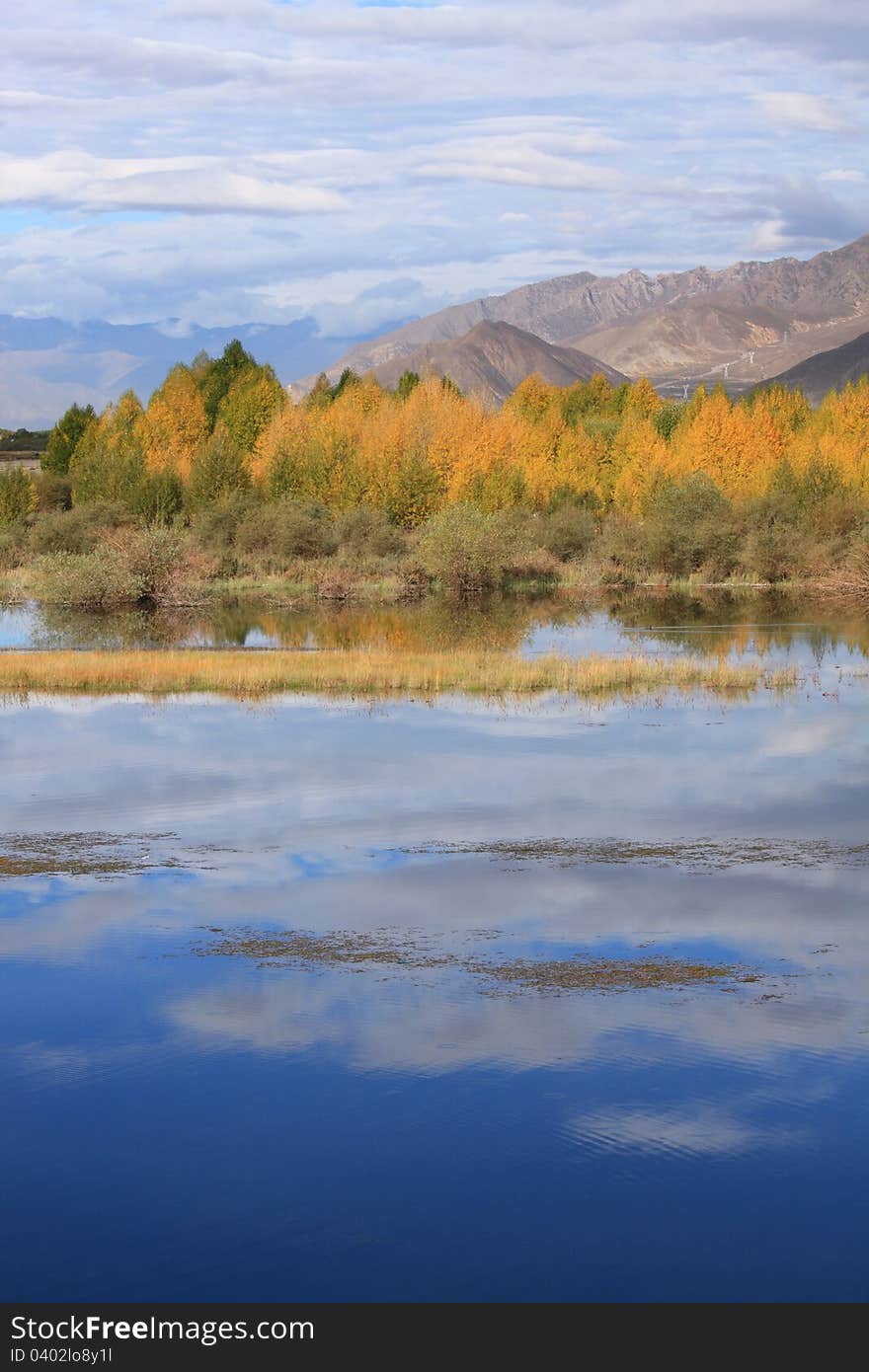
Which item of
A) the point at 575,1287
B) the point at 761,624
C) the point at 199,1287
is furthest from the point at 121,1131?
the point at 761,624

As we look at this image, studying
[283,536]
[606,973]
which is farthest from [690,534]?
[606,973]

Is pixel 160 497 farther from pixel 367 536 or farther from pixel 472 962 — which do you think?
pixel 472 962

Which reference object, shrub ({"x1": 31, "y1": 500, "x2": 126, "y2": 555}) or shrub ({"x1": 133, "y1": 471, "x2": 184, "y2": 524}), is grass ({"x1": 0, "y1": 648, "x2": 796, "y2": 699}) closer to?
shrub ({"x1": 31, "y1": 500, "x2": 126, "y2": 555})

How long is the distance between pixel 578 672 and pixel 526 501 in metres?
49.9

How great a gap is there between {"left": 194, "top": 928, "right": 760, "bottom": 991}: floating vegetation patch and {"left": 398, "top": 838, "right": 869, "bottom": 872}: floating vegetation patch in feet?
9.95

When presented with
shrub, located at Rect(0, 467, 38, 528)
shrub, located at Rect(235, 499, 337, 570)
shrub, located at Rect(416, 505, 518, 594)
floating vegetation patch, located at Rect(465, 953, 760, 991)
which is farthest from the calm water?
shrub, located at Rect(0, 467, 38, 528)

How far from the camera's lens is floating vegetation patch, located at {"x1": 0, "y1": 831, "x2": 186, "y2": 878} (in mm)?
15461

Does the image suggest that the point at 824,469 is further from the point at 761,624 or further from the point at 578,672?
the point at 578,672

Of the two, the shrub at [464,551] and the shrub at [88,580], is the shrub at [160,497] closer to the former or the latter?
the shrub at [464,551]

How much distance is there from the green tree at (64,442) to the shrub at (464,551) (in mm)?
50671

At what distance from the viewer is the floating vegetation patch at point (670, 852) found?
1589 centimetres

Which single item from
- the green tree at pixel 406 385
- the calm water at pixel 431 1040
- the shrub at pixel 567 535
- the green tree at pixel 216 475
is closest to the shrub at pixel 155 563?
the shrub at pixel 567 535

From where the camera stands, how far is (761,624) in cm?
4484

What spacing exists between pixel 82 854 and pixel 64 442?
308ft
